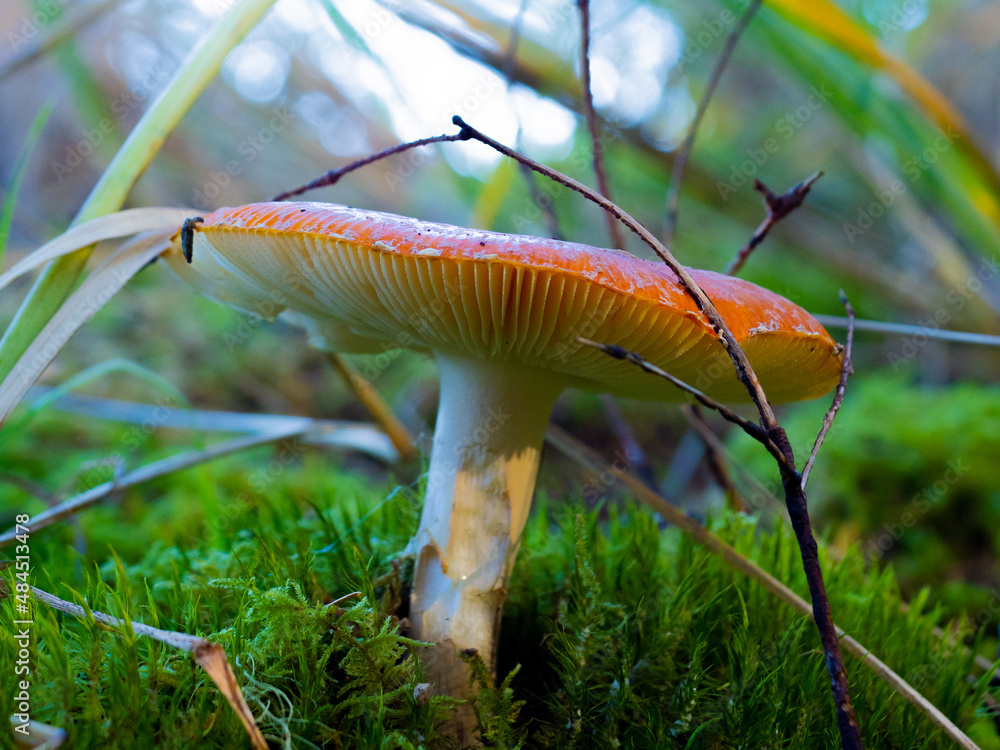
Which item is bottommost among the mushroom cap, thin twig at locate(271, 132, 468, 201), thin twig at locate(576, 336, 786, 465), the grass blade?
thin twig at locate(576, 336, 786, 465)

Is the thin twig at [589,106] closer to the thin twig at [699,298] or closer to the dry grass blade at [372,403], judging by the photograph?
the thin twig at [699,298]

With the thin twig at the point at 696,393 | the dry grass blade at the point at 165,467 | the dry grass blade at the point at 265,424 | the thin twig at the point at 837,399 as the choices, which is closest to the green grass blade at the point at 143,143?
the dry grass blade at the point at 165,467

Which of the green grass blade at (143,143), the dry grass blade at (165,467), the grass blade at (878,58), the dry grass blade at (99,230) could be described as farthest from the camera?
the grass blade at (878,58)

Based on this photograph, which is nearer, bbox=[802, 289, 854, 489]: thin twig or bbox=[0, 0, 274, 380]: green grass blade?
bbox=[802, 289, 854, 489]: thin twig

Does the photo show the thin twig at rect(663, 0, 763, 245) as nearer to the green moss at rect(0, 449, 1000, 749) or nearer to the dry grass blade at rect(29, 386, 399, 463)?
the green moss at rect(0, 449, 1000, 749)

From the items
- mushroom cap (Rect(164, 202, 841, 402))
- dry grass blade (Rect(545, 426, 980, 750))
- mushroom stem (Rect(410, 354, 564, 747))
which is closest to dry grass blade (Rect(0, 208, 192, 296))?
mushroom cap (Rect(164, 202, 841, 402))

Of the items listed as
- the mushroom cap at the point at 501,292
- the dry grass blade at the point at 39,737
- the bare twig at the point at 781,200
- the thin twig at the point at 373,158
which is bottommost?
the dry grass blade at the point at 39,737

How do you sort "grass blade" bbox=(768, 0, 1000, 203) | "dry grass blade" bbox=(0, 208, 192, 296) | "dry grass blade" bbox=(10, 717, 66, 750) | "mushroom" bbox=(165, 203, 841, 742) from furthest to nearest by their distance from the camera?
"grass blade" bbox=(768, 0, 1000, 203) < "dry grass blade" bbox=(0, 208, 192, 296) < "mushroom" bbox=(165, 203, 841, 742) < "dry grass blade" bbox=(10, 717, 66, 750)

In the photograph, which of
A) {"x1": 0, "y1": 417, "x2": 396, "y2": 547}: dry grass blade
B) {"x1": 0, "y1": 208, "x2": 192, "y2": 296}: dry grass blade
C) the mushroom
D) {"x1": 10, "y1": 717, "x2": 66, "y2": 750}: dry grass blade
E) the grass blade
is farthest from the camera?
the grass blade

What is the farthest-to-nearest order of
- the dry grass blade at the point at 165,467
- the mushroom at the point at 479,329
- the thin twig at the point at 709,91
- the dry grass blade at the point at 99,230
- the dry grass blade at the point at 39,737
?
the thin twig at the point at 709,91 < the dry grass blade at the point at 165,467 < the dry grass blade at the point at 99,230 < the mushroom at the point at 479,329 < the dry grass blade at the point at 39,737
